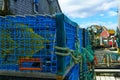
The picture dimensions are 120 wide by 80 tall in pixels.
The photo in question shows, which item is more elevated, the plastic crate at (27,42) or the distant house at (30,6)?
the distant house at (30,6)

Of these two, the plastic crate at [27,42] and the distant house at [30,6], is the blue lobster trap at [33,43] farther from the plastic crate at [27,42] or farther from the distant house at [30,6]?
the distant house at [30,6]

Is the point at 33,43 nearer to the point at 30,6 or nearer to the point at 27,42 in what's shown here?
the point at 27,42

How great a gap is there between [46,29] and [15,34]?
1.31 feet

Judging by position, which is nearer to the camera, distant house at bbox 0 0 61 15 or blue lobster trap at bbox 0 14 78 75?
blue lobster trap at bbox 0 14 78 75

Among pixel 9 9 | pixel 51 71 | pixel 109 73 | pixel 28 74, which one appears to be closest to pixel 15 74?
pixel 28 74

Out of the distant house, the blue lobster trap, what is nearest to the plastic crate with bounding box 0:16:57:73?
the blue lobster trap

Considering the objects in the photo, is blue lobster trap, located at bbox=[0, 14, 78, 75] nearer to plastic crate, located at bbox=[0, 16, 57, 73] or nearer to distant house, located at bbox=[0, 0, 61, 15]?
plastic crate, located at bbox=[0, 16, 57, 73]

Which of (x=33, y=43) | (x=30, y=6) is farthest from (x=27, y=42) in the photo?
(x=30, y=6)

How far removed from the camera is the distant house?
→ 1544 cm

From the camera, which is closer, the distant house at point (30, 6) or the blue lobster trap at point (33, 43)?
the blue lobster trap at point (33, 43)

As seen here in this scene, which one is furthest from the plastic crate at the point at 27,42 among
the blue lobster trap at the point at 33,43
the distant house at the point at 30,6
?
the distant house at the point at 30,6

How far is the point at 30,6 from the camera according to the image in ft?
61.2

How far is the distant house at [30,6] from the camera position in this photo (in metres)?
15.4

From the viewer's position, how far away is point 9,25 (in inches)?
148
